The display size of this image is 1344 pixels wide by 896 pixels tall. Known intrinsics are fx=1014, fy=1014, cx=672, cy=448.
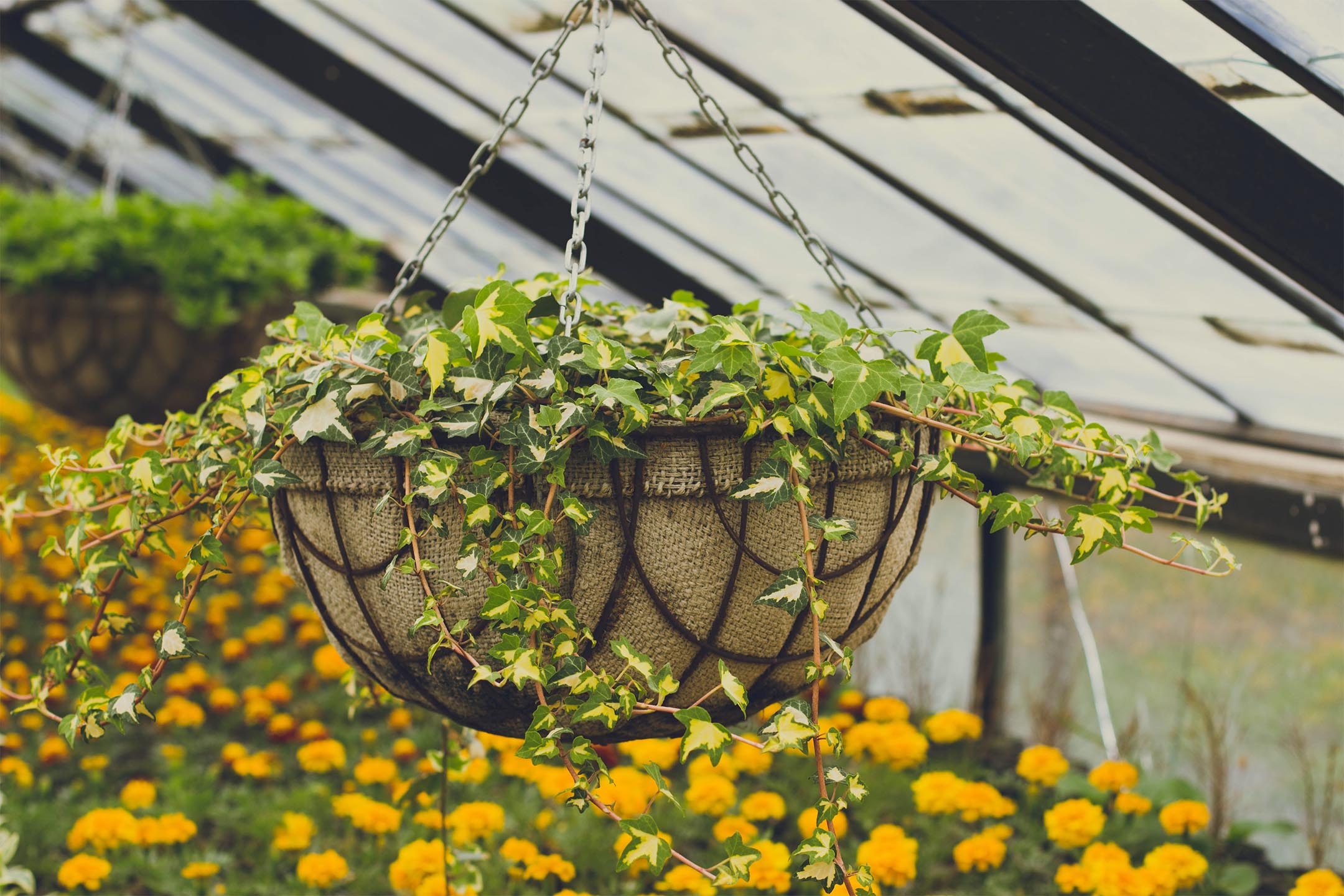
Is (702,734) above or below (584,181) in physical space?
below

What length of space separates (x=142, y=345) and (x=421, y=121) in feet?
2.52

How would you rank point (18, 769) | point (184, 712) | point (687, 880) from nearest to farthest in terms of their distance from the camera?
point (687, 880) < point (18, 769) < point (184, 712)

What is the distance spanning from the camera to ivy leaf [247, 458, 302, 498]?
0.64 meters

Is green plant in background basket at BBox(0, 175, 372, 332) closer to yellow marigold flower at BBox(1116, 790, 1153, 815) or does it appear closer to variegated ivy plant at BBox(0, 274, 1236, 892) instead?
variegated ivy plant at BBox(0, 274, 1236, 892)

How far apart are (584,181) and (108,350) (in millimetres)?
1595

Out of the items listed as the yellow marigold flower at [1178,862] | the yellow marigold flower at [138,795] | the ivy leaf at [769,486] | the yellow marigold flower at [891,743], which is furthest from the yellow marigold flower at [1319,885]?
the yellow marigold flower at [138,795]

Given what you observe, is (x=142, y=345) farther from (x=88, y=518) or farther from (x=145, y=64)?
(x=145, y=64)

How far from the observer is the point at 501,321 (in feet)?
2.01

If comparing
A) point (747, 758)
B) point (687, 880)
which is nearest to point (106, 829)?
point (687, 880)

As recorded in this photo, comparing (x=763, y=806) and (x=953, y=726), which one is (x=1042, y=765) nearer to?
(x=953, y=726)

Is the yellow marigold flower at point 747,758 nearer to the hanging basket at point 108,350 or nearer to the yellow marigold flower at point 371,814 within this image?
the yellow marigold flower at point 371,814

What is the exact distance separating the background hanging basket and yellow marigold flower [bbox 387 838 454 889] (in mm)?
681

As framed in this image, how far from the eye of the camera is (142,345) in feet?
6.38

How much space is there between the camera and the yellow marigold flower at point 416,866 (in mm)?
1309
